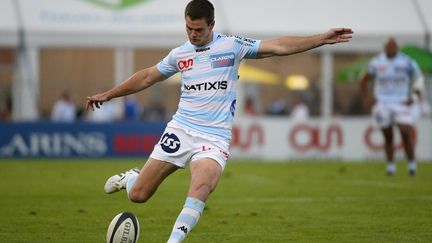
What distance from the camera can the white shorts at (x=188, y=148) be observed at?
28.4 ft

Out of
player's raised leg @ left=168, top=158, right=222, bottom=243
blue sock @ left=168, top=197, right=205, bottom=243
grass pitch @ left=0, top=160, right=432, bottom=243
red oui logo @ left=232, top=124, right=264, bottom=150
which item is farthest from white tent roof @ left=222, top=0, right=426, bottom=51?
blue sock @ left=168, top=197, right=205, bottom=243

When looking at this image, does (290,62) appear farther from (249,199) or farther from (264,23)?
(249,199)

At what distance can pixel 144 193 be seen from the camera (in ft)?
28.9

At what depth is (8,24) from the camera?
89.9 ft

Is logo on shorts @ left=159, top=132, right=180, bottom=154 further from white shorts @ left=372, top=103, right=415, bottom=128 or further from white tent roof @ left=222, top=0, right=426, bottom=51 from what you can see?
white tent roof @ left=222, top=0, right=426, bottom=51

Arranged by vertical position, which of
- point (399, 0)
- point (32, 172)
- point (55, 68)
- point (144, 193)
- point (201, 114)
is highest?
point (201, 114)

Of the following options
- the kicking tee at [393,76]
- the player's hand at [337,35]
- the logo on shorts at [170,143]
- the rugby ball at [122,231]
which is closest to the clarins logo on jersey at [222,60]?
the logo on shorts at [170,143]

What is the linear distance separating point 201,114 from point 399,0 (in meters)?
22.0

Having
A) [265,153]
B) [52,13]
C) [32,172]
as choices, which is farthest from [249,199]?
[52,13]

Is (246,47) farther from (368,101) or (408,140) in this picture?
(368,101)

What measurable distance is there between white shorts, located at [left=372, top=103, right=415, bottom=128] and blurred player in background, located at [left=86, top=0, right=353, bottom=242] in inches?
421

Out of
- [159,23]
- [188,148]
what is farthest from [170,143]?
[159,23]

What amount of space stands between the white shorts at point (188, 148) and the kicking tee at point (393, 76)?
36.3ft

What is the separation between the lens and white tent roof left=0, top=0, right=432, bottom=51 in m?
27.9
